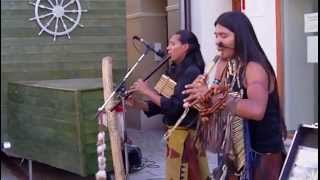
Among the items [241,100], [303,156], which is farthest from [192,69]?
[303,156]

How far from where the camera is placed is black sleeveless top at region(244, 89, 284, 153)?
296 centimetres

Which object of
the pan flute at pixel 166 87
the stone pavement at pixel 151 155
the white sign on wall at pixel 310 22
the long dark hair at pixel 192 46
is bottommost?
the stone pavement at pixel 151 155

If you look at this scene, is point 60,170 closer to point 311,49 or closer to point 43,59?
point 43,59

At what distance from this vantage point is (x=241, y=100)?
283cm

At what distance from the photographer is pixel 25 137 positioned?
A: 654 cm

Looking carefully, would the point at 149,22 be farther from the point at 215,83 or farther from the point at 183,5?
the point at 215,83

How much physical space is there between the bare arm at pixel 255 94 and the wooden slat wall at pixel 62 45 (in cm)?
479

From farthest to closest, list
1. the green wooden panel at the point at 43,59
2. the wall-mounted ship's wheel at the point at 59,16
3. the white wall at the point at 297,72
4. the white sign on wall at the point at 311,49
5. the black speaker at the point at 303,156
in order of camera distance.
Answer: the wall-mounted ship's wheel at the point at 59,16
the white wall at the point at 297,72
the white sign on wall at the point at 311,49
the green wooden panel at the point at 43,59
the black speaker at the point at 303,156

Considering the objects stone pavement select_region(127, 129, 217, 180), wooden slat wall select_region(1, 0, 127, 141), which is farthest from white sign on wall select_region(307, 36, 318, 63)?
wooden slat wall select_region(1, 0, 127, 141)

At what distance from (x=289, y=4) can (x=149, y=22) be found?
12.8 ft

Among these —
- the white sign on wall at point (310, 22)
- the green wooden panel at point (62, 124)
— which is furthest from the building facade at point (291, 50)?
the green wooden panel at point (62, 124)

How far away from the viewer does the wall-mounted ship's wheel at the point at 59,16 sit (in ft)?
25.1

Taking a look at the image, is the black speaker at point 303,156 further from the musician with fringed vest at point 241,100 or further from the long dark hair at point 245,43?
the long dark hair at point 245,43

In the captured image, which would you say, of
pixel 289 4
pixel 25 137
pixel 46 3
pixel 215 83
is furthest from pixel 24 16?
pixel 215 83
